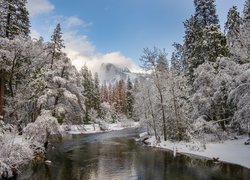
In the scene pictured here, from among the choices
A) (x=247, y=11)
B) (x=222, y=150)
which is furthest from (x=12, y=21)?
(x=247, y=11)

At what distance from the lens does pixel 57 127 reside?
25.6 metres

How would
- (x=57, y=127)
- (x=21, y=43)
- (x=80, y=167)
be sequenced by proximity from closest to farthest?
1. (x=80, y=167)
2. (x=21, y=43)
3. (x=57, y=127)

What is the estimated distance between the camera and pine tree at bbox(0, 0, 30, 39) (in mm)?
25125

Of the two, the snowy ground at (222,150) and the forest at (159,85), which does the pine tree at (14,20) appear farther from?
the snowy ground at (222,150)

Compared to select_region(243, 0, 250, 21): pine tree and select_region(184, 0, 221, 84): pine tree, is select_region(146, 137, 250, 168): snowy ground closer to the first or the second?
select_region(184, 0, 221, 84): pine tree

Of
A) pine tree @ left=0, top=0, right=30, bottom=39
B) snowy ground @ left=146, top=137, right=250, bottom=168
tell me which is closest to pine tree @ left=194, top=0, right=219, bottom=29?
snowy ground @ left=146, top=137, right=250, bottom=168

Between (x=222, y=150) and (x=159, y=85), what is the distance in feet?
41.7

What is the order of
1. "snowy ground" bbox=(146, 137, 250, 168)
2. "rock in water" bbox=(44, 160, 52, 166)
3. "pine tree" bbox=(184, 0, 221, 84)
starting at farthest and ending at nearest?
"pine tree" bbox=(184, 0, 221, 84)
"rock in water" bbox=(44, 160, 52, 166)
"snowy ground" bbox=(146, 137, 250, 168)

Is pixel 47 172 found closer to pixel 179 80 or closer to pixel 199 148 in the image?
pixel 199 148

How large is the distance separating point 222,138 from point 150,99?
13.4 m

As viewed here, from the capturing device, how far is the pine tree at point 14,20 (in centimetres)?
2512

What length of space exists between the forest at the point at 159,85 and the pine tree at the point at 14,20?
0.31ft

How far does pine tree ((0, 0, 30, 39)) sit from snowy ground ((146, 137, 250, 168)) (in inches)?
839

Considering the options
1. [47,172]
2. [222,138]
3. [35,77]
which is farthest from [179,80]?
[47,172]
